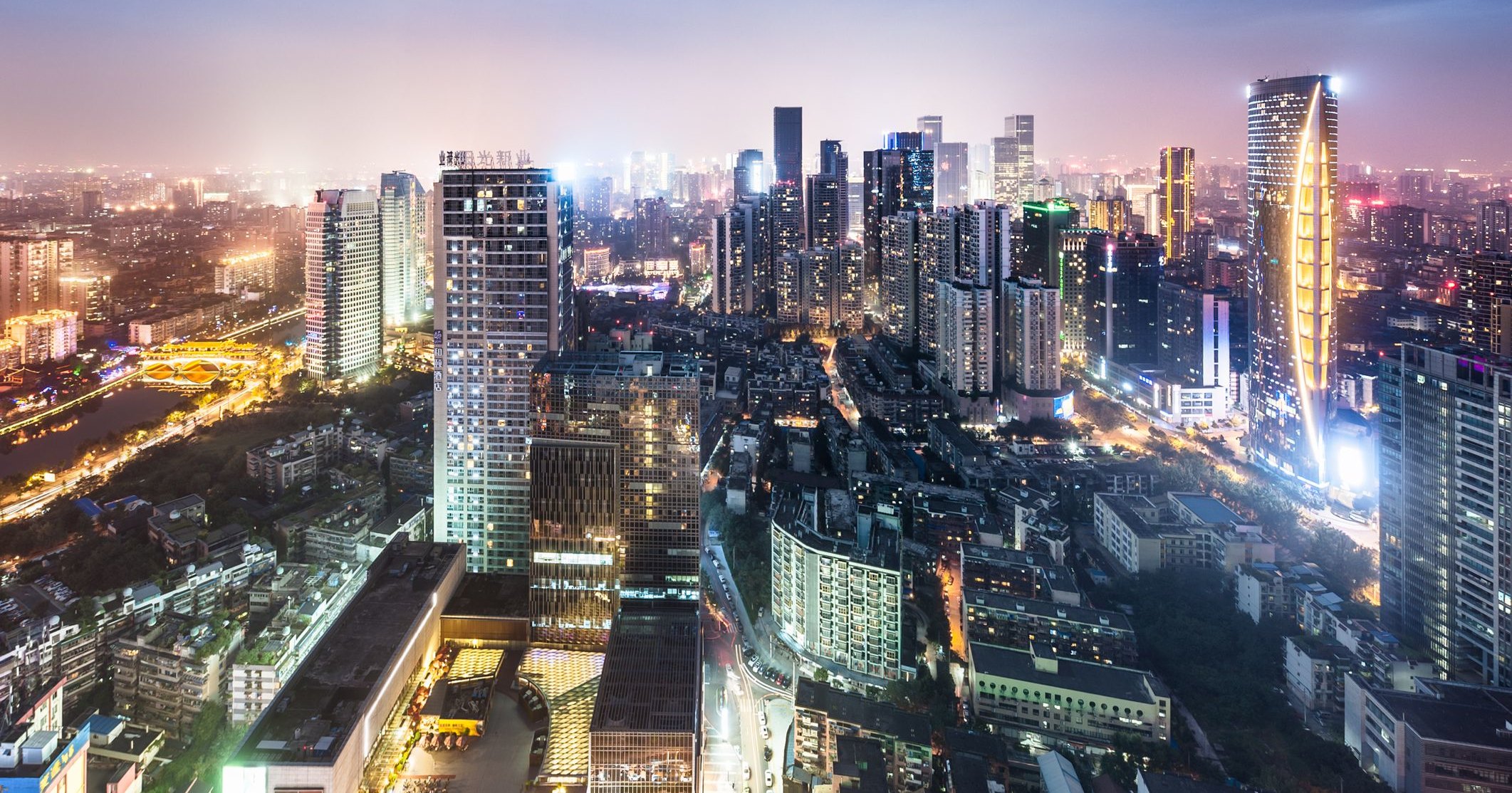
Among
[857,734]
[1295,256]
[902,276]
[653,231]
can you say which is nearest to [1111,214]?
[902,276]

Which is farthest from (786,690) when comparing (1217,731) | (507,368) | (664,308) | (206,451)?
(664,308)

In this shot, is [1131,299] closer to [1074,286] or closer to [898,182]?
[1074,286]

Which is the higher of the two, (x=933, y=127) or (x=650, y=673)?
(x=933, y=127)

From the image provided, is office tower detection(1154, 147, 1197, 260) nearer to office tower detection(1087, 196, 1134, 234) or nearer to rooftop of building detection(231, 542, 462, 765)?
office tower detection(1087, 196, 1134, 234)

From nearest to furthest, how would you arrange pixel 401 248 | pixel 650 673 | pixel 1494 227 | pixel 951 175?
pixel 650 673
pixel 1494 227
pixel 401 248
pixel 951 175

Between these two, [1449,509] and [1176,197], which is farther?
[1176,197]

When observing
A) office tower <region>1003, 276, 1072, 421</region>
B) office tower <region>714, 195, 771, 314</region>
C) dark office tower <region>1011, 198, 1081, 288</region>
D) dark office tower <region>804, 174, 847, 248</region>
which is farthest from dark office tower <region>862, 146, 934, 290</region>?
office tower <region>1003, 276, 1072, 421</region>
